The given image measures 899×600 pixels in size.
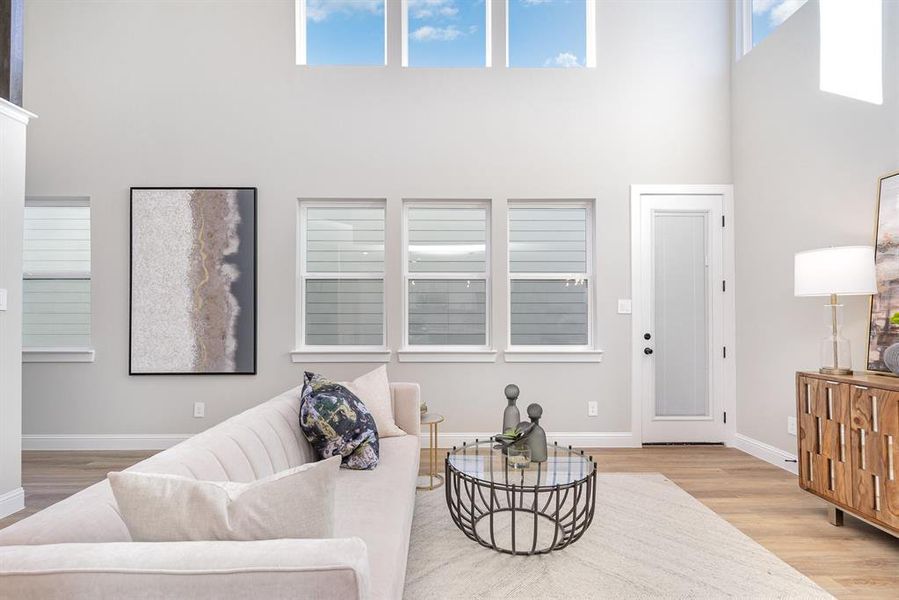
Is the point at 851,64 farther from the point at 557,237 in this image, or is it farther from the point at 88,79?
the point at 88,79

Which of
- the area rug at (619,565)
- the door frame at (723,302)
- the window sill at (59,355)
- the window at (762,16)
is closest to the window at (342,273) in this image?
the window sill at (59,355)

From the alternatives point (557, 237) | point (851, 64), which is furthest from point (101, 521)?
point (851, 64)

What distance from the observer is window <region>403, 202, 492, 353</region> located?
4.20 metres

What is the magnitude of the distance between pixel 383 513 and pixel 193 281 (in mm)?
3041

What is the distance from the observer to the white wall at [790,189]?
285 cm

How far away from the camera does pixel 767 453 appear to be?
365cm

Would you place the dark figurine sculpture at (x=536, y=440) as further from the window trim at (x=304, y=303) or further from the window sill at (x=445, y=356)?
the window trim at (x=304, y=303)

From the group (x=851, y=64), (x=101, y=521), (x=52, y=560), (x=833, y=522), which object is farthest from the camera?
(x=851, y=64)

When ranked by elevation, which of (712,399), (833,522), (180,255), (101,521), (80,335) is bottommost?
(833,522)

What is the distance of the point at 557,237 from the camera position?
423cm

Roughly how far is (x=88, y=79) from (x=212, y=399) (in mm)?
2844

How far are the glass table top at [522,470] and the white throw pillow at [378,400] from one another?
Answer: 18.6 inches


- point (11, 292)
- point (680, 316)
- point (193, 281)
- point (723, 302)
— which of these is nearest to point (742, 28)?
point (723, 302)

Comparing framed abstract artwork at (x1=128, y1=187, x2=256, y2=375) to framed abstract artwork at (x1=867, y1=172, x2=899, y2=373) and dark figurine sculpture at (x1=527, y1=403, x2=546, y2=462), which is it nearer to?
dark figurine sculpture at (x1=527, y1=403, x2=546, y2=462)
